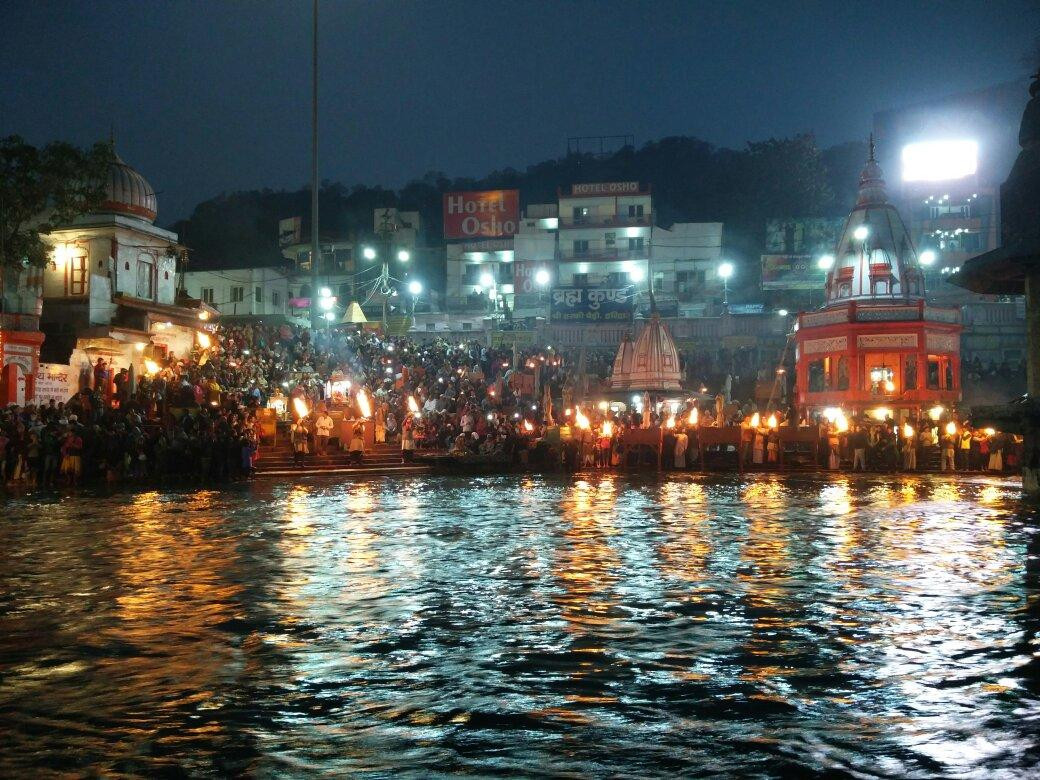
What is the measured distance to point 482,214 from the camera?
72250mm

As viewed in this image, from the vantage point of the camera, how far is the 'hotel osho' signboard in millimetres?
54250

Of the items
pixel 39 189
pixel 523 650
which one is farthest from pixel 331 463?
pixel 523 650

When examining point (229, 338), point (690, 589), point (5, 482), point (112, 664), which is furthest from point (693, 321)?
point (112, 664)

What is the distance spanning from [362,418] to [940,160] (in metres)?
47.5

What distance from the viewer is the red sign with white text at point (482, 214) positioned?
71.8 m

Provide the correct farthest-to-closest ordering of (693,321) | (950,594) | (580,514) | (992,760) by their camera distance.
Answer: (693,321) < (580,514) < (950,594) < (992,760)

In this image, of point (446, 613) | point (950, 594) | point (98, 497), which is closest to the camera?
point (446, 613)

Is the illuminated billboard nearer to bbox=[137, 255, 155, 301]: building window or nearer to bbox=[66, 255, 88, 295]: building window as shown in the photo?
bbox=[137, 255, 155, 301]: building window

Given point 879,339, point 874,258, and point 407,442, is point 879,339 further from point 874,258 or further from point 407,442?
point 407,442

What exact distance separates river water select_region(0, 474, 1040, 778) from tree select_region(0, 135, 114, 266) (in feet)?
73.7

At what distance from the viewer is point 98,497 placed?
817 inches

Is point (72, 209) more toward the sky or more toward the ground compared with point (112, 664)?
more toward the sky

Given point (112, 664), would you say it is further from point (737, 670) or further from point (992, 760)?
point (992, 760)

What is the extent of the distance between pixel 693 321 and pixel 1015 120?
28.0 meters
